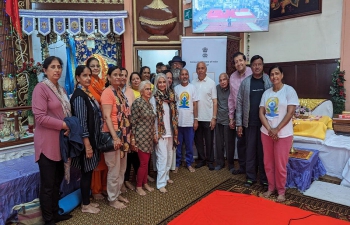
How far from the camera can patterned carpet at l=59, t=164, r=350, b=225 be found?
2.45 meters

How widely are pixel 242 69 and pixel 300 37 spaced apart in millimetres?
3092

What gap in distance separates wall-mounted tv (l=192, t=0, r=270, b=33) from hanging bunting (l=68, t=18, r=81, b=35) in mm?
2191

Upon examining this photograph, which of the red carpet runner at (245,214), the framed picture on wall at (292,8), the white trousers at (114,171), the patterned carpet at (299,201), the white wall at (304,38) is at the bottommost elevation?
the patterned carpet at (299,201)

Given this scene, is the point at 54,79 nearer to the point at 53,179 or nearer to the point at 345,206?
the point at 53,179

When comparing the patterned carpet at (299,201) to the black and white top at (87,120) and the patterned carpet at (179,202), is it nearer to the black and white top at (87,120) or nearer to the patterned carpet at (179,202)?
the patterned carpet at (179,202)

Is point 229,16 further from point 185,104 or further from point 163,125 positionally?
point 163,125

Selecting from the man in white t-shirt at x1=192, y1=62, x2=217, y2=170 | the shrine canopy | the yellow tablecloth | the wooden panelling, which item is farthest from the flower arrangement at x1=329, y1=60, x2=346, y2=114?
the shrine canopy

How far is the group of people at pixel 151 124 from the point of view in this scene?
219 centimetres

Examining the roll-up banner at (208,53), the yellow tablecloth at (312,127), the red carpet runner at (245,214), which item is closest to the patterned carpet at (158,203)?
the red carpet runner at (245,214)

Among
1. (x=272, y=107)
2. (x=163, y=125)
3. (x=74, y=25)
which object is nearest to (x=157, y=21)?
(x=74, y=25)

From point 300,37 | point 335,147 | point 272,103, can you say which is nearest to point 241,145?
point 272,103

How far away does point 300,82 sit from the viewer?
5.74m

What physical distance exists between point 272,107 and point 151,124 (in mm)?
1322

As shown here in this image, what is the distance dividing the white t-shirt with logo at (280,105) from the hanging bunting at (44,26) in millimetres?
4126
